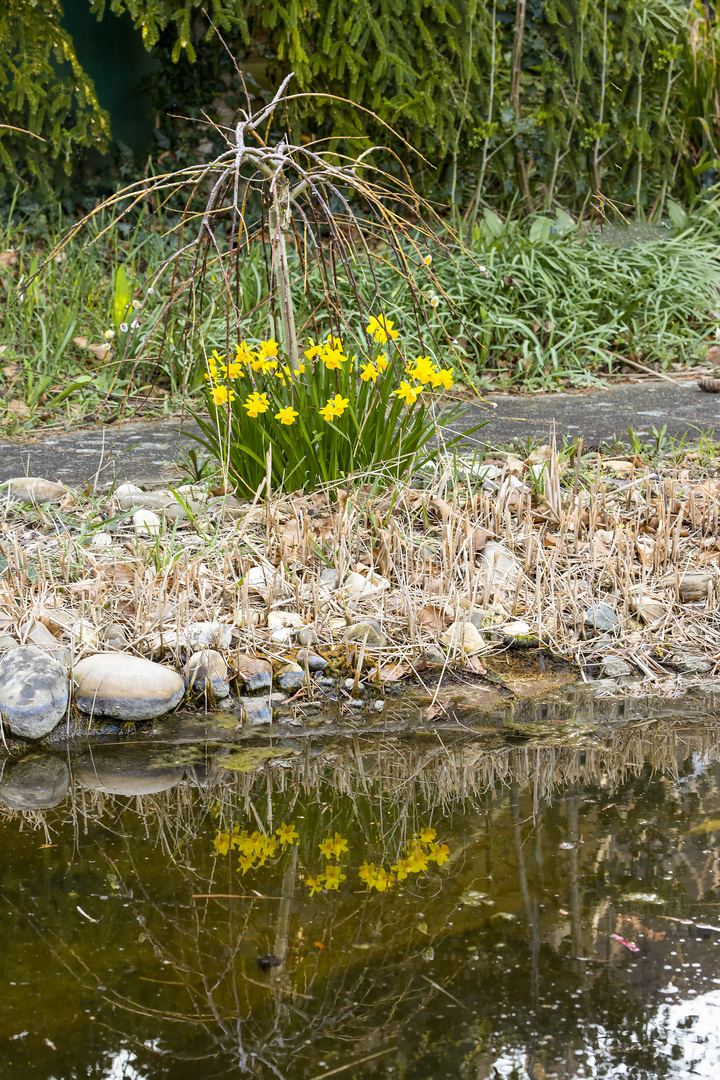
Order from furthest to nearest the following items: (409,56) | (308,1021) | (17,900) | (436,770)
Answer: (409,56)
(436,770)
(17,900)
(308,1021)

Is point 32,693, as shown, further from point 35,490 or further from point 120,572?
point 35,490

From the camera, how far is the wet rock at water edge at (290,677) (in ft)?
8.30

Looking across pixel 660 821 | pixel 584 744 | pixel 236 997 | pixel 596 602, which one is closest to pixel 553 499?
pixel 596 602

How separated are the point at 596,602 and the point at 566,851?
1107 millimetres

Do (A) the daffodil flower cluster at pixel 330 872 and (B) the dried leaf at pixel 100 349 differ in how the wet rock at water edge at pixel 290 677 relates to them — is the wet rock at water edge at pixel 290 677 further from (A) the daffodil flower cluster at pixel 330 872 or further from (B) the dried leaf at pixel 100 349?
(B) the dried leaf at pixel 100 349

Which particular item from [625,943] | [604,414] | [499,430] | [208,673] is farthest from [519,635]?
[604,414]

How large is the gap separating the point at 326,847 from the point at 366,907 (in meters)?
0.20

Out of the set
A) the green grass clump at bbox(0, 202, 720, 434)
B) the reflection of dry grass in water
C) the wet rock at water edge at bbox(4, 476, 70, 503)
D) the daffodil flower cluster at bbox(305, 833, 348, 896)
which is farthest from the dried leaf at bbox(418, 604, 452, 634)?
the green grass clump at bbox(0, 202, 720, 434)

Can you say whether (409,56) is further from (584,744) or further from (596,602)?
(584,744)

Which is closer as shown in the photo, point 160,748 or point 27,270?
point 160,748

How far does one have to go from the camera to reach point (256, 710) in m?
2.45

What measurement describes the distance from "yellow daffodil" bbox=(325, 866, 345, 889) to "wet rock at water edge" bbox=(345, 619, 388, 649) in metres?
0.87

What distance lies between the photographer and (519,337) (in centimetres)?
539

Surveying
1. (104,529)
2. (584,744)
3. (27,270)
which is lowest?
(584,744)
